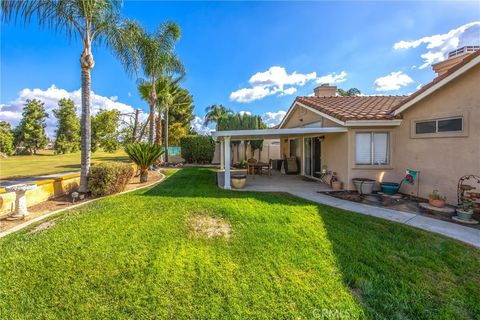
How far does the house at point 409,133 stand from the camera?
6980mm

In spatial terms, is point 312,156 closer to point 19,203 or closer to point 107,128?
point 19,203

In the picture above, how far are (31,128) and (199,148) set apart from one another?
3913cm

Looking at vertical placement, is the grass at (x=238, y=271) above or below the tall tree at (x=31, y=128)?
below

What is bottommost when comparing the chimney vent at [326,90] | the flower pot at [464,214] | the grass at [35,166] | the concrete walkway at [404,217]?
the concrete walkway at [404,217]

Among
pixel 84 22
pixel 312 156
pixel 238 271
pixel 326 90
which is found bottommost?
pixel 238 271

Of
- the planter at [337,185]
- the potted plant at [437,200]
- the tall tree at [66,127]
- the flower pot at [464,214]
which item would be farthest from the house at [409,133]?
the tall tree at [66,127]

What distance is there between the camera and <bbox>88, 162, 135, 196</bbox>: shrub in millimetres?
8531

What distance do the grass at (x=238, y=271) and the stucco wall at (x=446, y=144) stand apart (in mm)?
3548

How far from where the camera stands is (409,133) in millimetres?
8992

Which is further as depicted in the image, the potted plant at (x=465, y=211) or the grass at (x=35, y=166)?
the grass at (x=35, y=166)

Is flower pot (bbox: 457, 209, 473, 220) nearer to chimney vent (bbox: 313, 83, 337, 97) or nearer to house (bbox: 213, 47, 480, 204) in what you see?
house (bbox: 213, 47, 480, 204)

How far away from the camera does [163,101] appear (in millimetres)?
21656

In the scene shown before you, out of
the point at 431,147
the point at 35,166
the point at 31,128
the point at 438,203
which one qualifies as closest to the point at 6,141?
the point at 31,128

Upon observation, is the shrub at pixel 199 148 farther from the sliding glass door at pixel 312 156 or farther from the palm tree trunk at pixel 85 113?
the palm tree trunk at pixel 85 113
